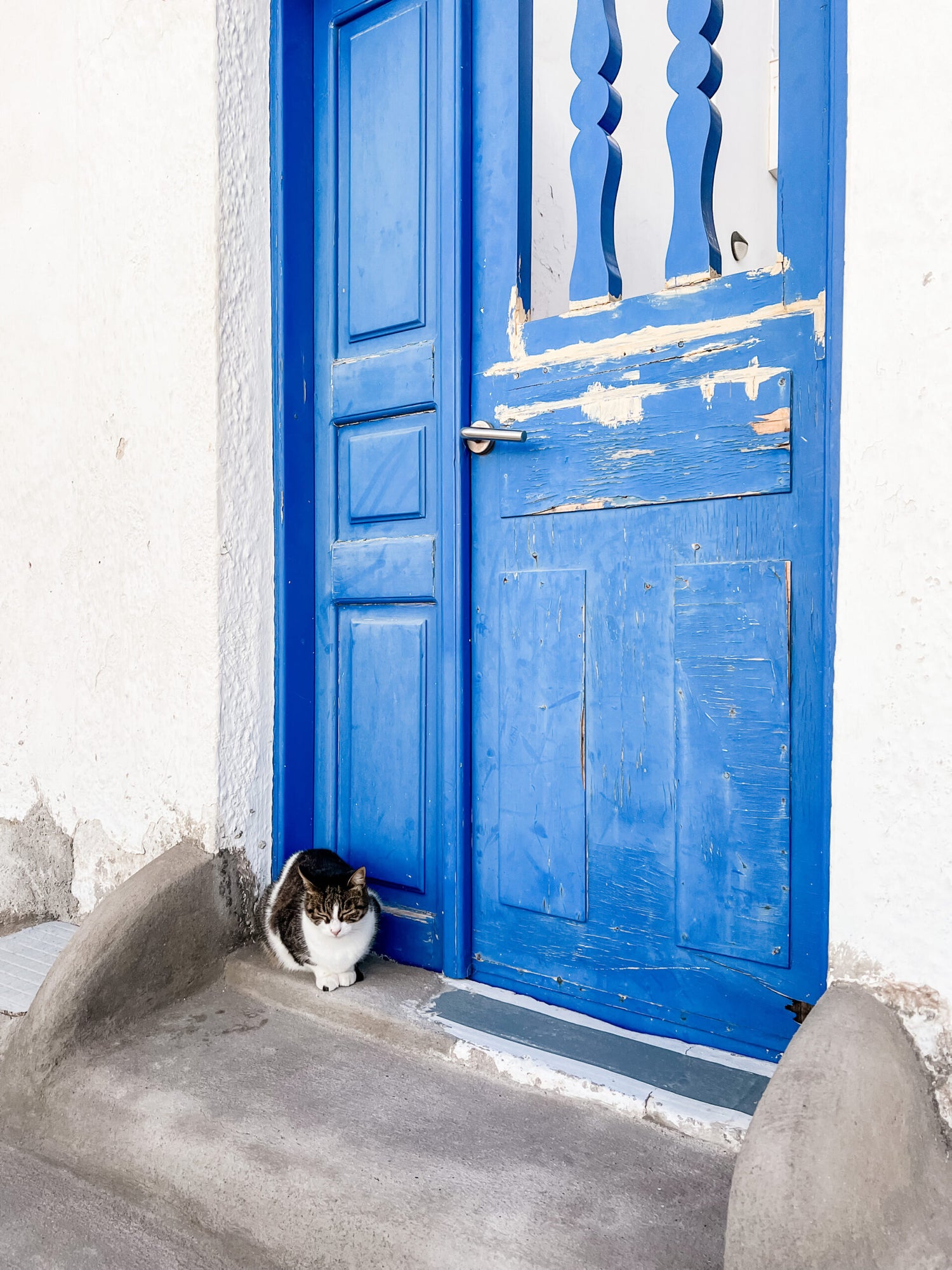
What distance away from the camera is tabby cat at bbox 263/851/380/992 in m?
2.08

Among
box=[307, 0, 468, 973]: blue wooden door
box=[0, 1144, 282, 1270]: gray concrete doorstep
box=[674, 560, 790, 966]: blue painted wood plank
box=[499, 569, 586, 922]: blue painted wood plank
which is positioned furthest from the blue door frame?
box=[0, 1144, 282, 1270]: gray concrete doorstep

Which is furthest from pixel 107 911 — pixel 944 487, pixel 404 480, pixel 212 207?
pixel 944 487

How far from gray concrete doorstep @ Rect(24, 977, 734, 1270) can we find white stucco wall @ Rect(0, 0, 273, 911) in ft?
2.07

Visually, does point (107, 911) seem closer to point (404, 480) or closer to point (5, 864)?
point (5, 864)

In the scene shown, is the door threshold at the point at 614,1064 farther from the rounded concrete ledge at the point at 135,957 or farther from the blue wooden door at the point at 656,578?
the rounded concrete ledge at the point at 135,957

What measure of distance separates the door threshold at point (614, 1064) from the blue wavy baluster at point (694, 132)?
1.56 m

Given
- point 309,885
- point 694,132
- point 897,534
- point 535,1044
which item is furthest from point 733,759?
point 694,132

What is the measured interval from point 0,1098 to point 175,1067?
429 millimetres

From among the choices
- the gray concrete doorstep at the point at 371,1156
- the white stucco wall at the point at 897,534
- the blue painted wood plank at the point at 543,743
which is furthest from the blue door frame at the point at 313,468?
the white stucco wall at the point at 897,534

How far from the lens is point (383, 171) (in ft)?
7.69

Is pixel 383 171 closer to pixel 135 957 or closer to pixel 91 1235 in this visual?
pixel 135 957

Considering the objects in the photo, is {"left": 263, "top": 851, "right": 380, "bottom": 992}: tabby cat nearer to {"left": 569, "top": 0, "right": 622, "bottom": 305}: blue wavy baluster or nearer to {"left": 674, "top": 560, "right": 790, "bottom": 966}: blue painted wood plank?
{"left": 674, "top": 560, "right": 790, "bottom": 966}: blue painted wood plank

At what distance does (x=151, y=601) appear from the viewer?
2.51 m

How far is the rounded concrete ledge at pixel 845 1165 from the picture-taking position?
1.14 meters
